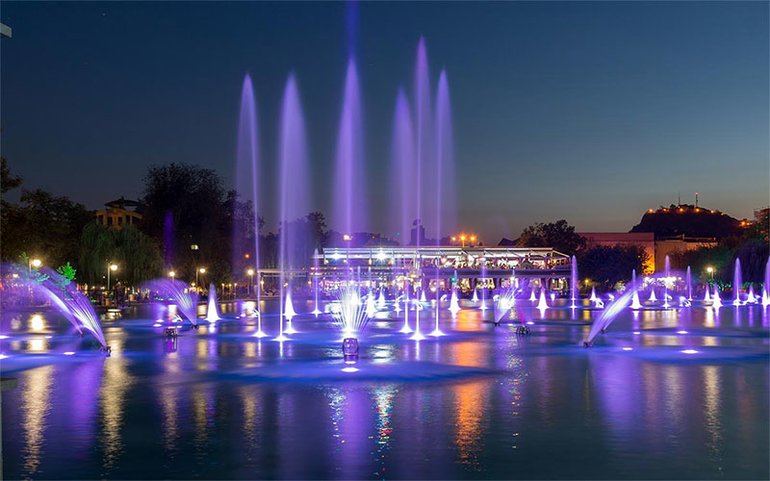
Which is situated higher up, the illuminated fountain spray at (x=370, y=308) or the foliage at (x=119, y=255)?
the foliage at (x=119, y=255)

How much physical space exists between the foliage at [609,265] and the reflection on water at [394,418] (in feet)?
304

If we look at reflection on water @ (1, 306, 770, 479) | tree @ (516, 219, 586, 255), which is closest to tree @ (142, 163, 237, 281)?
reflection on water @ (1, 306, 770, 479)

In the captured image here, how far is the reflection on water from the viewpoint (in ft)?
35.2

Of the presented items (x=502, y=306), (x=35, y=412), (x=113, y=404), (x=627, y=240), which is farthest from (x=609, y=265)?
(x=35, y=412)

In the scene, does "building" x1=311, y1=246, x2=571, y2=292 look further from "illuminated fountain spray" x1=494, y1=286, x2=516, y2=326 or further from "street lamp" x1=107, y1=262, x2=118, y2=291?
"street lamp" x1=107, y1=262, x2=118, y2=291

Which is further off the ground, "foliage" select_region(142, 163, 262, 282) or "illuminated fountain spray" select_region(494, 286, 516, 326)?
"foliage" select_region(142, 163, 262, 282)

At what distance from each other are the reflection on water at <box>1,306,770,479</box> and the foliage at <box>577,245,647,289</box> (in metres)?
92.5

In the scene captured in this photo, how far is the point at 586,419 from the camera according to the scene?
13.9 m

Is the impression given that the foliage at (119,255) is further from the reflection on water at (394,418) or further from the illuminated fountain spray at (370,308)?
the reflection on water at (394,418)

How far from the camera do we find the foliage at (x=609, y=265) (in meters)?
116

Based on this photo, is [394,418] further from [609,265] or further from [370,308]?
[609,265]

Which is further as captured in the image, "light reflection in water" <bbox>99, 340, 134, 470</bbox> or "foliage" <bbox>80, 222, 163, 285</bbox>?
"foliage" <bbox>80, 222, 163, 285</bbox>

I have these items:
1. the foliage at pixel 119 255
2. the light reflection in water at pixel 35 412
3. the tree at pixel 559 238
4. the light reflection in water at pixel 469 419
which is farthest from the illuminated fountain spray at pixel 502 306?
the tree at pixel 559 238

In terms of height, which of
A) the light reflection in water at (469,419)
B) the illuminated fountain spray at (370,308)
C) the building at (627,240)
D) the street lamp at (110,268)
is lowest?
the light reflection in water at (469,419)
